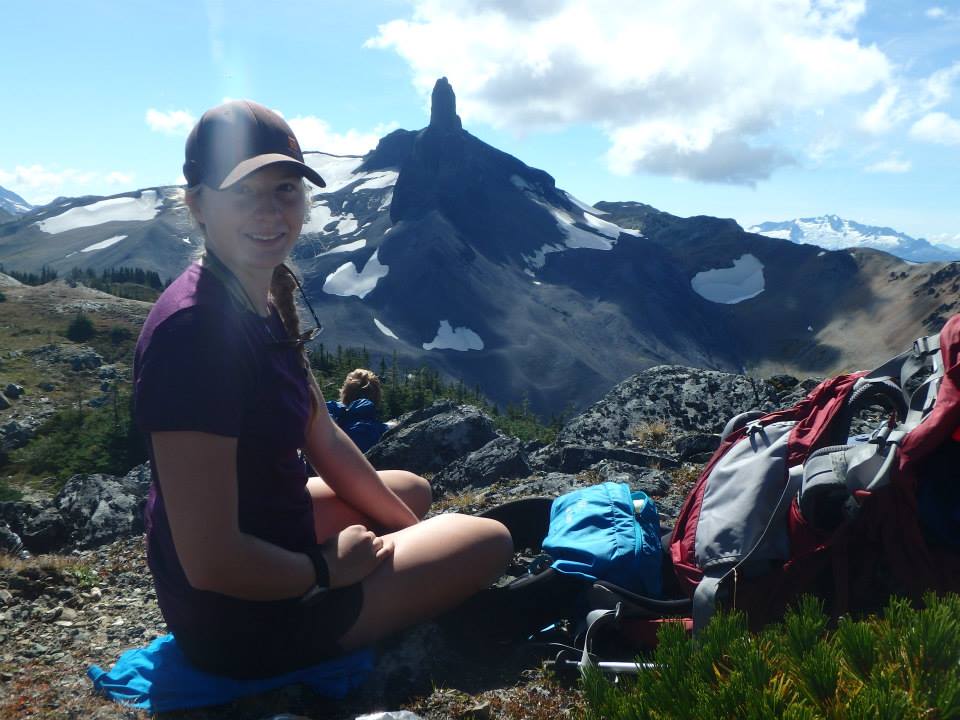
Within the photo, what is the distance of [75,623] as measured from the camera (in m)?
4.45

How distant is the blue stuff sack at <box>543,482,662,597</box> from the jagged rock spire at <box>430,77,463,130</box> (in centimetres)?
14794

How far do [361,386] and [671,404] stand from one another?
399 centimetres

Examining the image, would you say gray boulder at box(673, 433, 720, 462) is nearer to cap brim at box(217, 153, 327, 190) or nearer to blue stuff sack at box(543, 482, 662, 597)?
blue stuff sack at box(543, 482, 662, 597)

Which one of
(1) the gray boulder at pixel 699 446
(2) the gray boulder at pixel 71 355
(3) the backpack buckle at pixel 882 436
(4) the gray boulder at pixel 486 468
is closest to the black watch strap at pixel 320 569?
(3) the backpack buckle at pixel 882 436

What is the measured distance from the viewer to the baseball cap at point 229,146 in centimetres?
286

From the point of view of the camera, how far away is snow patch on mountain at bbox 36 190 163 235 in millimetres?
170375

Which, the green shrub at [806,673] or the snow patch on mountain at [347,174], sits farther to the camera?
the snow patch on mountain at [347,174]

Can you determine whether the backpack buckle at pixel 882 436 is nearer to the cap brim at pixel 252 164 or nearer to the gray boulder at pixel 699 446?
the cap brim at pixel 252 164

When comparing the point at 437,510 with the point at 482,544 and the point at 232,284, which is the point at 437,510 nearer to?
the point at 482,544

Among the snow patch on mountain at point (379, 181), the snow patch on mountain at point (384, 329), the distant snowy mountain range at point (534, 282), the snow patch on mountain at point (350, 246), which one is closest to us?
the distant snowy mountain range at point (534, 282)

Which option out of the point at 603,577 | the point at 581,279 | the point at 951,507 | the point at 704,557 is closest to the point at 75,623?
the point at 603,577

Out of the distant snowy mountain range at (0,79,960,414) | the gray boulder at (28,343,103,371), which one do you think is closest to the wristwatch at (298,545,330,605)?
the gray boulder at (28,343,103,371)

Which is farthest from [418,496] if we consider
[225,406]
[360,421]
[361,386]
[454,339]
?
[454,339]

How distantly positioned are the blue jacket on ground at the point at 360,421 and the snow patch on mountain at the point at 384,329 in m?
86.7
